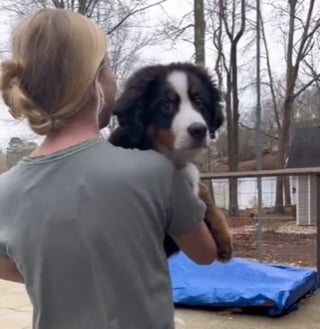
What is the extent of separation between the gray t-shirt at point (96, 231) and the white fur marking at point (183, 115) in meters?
0.38

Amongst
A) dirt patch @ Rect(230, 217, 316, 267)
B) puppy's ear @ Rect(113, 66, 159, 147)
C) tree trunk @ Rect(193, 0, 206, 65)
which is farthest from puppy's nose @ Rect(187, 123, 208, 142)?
tree trunk @ Rect(193, 0, 206, 65)

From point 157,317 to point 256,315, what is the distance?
2.55m

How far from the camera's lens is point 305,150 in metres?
12.4

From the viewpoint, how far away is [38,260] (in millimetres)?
904

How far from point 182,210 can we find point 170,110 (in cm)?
50

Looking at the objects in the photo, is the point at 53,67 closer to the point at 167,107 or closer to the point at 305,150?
the point at 167,107

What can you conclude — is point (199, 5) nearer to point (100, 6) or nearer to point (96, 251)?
point (100, 6)

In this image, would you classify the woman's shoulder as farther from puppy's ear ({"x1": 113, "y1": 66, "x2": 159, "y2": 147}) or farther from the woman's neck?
puppy's ear ({"x1": 113, "y1": 66, "x2": 159, "y2": 147})

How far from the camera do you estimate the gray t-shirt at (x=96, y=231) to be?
0.87 m

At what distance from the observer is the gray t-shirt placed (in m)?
0.87

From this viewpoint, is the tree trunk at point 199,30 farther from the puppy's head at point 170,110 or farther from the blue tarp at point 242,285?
the puppy's head at point 170,110

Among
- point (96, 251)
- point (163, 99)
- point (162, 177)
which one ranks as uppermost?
point (163, 99)

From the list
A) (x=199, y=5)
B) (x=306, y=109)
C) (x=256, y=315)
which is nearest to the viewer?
(x=256, y=315)

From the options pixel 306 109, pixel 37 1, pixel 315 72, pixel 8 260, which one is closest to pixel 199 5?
pixel 37 1
